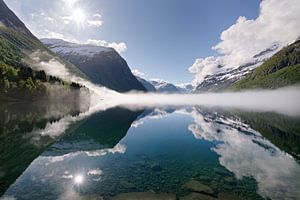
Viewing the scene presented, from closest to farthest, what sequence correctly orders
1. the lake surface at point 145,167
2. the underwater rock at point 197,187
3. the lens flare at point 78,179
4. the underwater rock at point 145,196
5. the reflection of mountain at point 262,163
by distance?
the underwater rock at point 145,196, the lake surface at point 145,167, the underwater rock at point 197,187, the reflection of mountain at point 262,163, the lens flare at point 78,179

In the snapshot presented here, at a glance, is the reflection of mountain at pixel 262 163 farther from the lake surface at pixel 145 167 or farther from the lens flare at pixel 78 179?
the lens flare at pixel 78 179

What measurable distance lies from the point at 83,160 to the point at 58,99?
536 feet

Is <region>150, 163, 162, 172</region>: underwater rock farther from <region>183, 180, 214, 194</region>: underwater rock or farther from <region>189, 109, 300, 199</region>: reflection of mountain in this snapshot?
<region>189, 109, 300, 199</region>: reflection of mountain

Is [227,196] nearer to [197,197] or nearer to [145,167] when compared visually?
[197,197]

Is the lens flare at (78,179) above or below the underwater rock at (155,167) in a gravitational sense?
below

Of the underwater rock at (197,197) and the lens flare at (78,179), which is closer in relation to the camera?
the underwater rock at (197,197)

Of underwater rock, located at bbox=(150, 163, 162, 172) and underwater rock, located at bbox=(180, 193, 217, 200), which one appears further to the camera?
underwater rock, located at bbox=(150, 163, 162, 172)

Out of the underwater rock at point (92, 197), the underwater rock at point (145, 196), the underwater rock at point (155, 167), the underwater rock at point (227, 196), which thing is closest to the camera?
the underwater rock at point (92, 197)

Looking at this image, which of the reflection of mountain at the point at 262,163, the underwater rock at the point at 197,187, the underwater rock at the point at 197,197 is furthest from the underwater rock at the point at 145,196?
the reflection of mountain at the point at 262,163

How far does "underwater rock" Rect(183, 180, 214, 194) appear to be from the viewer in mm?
23809

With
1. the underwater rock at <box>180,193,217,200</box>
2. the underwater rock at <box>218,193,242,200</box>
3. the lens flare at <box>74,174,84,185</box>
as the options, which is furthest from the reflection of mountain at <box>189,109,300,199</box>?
the lens flare at <box>74,174,84,185</box>

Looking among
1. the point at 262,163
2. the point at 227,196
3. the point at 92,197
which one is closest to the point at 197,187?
the point at 227,196

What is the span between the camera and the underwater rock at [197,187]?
937 inches

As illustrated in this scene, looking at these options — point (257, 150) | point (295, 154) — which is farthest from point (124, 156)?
point (295, 154)
